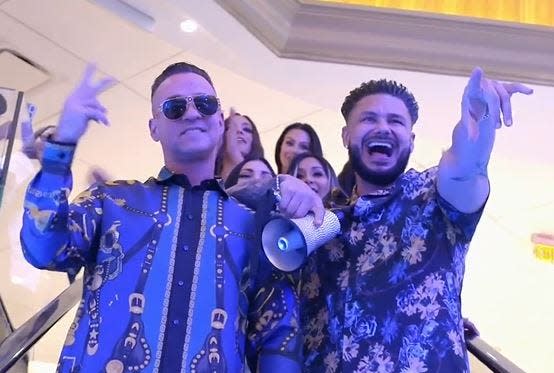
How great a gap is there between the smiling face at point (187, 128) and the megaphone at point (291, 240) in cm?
21

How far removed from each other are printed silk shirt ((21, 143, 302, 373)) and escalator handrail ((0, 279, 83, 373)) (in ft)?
1.14

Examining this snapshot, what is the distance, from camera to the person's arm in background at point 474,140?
2.01m

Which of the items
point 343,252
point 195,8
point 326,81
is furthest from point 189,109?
point 326,81

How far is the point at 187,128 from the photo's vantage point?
2.11 m

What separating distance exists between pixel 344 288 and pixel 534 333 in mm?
5404

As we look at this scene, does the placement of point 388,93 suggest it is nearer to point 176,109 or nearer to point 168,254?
point 176,109

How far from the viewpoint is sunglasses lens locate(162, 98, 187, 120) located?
83.2 inches

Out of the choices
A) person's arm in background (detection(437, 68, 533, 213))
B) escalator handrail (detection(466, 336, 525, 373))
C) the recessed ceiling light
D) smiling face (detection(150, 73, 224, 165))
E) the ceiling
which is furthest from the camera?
the ceiling

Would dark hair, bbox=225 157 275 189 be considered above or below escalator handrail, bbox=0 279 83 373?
above

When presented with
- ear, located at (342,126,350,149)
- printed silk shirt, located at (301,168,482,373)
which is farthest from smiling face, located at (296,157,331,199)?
printed silk shirt, located at (301,168,482,373)

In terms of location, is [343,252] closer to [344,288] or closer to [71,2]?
[344,288]

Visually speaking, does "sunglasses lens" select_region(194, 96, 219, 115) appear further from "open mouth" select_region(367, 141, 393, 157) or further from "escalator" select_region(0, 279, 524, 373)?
"escalator" select_region(0, 279, 524, 373)

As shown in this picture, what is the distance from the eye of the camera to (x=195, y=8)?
175 inches

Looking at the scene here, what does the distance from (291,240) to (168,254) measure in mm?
230
